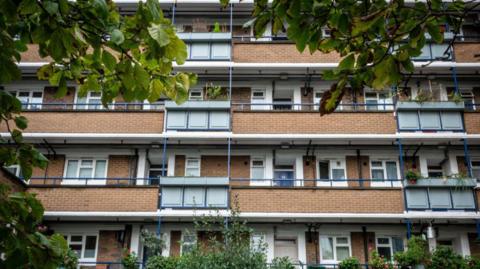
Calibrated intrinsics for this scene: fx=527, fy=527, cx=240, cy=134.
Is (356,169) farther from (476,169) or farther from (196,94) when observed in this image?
(196,94)

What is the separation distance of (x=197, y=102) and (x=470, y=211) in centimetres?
1072

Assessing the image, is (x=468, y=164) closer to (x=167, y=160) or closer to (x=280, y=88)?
(x=280, y=88)

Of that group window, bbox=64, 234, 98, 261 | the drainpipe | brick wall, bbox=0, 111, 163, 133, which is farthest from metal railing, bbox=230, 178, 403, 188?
window, bbox=64, 234, 98, 261

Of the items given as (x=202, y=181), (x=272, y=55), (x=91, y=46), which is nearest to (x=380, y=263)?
(x=202, y=181)

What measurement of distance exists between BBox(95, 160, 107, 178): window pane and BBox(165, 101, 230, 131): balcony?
10.1 feet

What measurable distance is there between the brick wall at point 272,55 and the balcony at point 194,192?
5.50 metres

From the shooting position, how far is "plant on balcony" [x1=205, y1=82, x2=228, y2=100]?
2078 centimetres

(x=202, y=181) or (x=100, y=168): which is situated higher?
(x=100, y=168)

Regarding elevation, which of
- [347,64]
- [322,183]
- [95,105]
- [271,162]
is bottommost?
[347,64]

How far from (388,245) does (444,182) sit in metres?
3.17

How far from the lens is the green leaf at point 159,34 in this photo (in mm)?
3152

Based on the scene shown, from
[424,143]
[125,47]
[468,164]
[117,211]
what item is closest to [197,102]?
[117,211]

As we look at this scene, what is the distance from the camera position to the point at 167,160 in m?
21.1

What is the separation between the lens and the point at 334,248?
64.6ft
